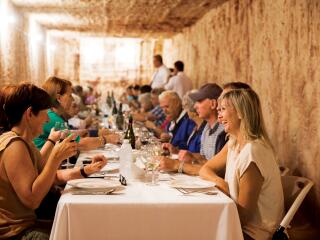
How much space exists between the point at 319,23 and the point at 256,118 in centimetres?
158

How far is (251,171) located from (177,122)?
2.72 meters

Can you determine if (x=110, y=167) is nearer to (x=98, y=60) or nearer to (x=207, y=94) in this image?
(x=207, y=94)

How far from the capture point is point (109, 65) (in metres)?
17.7

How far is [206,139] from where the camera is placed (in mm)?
A: 3744

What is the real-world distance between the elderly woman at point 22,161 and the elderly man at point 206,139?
873 mm

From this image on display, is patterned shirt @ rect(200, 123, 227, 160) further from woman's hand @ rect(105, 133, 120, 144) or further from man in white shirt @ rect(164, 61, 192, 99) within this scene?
man in white shirt @ rect(164, 61, 192, 99)

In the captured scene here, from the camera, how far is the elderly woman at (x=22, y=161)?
2270mm

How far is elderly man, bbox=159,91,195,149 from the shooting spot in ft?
16.1

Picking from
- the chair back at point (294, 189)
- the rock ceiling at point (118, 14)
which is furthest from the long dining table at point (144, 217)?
the rock ceiling at point (118, 14)

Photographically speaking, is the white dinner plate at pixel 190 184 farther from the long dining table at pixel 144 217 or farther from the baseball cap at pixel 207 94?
the baseball cap at pixel 207 94

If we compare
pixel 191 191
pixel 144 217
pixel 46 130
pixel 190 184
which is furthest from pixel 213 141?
pixel 144 217

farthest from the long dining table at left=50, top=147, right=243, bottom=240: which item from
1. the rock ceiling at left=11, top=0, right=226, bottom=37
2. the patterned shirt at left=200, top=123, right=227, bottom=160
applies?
the rock ceiling at left=11, top=0, right=226, bottom=37

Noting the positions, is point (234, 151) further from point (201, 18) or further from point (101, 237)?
point (201, 18)

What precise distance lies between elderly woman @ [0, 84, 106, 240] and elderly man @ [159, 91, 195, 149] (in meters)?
2.43
